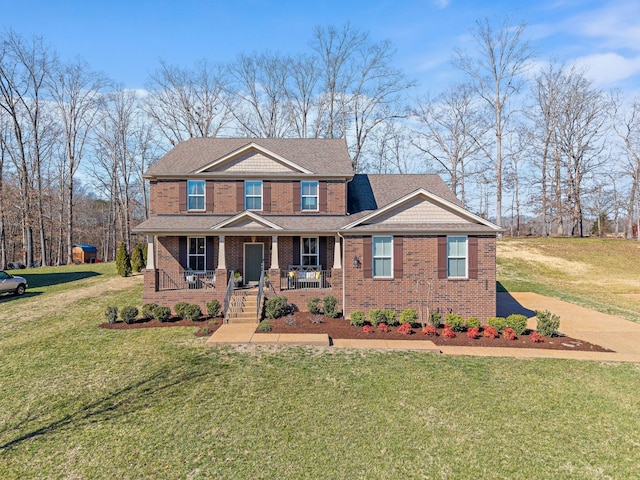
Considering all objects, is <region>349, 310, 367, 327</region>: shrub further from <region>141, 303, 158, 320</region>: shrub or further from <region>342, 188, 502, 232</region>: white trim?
<region>141, 303, 158, 320</region>: shrub

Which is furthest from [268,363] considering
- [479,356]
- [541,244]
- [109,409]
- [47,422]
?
[541,244]

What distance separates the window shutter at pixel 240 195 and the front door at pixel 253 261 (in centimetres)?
174

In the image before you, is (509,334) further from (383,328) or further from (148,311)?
(148,311)

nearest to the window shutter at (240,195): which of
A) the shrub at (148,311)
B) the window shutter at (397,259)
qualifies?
the shrub at (148,311)

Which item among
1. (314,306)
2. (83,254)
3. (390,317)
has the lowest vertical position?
(390,317)

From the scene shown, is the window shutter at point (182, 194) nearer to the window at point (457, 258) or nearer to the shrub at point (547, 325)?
the window at point (457, 258)

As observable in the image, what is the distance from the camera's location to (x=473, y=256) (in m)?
12.5

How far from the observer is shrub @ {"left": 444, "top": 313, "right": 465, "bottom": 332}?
1125cm

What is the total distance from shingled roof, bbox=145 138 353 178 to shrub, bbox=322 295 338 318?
19.4 feet

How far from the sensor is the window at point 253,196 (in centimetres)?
1577

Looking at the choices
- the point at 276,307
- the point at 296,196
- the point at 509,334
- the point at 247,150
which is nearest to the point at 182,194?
the point at 247,150

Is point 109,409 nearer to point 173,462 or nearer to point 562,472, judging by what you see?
point 173,462

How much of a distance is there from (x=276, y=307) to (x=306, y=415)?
677 centimetres

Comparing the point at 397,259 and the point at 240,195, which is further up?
the point at 240,195
